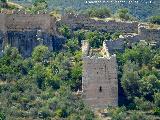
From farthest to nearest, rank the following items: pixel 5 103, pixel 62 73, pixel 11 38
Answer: pixel 11 38 → pixel 62 73 → pixel 5 103

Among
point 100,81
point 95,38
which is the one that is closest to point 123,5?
point 95,38

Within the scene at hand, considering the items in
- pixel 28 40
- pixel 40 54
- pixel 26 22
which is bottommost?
pixel 40 54

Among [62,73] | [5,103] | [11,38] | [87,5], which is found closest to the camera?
[5,103]

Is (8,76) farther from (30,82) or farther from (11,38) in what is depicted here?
(11,38)

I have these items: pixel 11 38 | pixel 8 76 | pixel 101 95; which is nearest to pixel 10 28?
pixel 11 38

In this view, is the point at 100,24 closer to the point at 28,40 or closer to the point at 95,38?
the point at 95,38

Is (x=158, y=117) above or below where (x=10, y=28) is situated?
below

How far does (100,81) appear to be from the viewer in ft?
132

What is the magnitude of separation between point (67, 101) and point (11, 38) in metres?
7.43

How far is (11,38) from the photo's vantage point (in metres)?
45.9

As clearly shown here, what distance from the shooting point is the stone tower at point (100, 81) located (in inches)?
1576

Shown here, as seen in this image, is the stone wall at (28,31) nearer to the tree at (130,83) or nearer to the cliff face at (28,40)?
the cliff face at (28,40)

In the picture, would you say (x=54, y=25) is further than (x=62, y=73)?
Yes

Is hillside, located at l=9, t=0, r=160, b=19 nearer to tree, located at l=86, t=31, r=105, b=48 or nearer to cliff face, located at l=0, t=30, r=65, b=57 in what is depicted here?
tree, located at l=86, t=31, r=105, b=48
